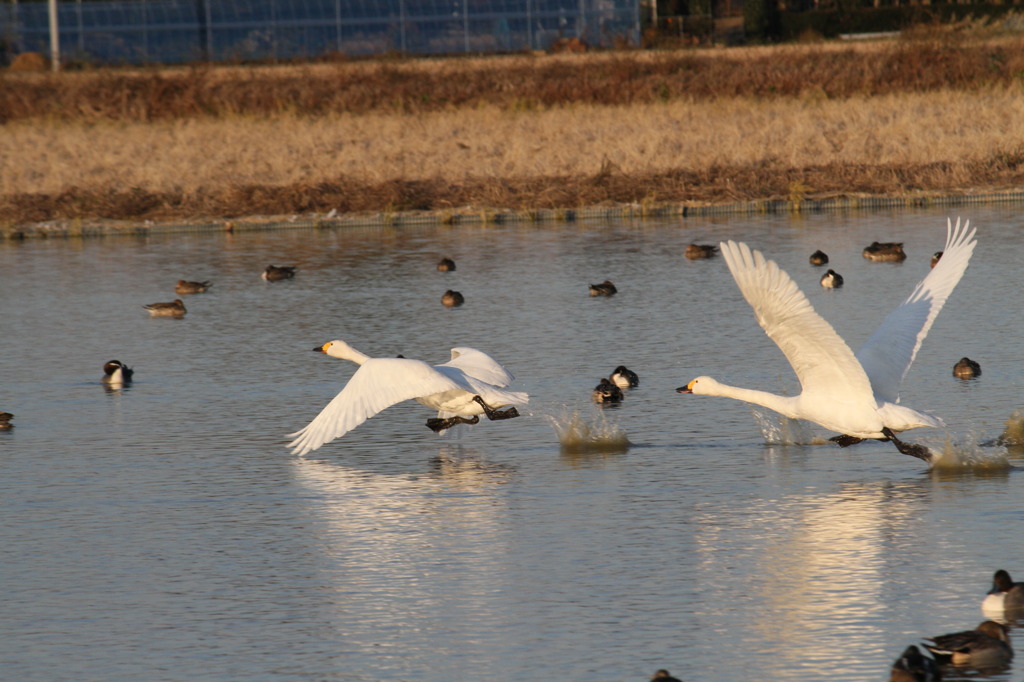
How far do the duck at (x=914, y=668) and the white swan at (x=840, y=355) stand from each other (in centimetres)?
246

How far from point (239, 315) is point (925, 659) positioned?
1203 centimetres

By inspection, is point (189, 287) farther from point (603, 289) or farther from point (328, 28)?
point (328, 28)

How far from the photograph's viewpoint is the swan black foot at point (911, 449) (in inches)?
357

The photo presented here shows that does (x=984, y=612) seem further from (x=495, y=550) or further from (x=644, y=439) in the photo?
(x=644, y=439)

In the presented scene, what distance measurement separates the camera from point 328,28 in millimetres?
51719

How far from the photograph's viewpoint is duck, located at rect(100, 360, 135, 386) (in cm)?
1290

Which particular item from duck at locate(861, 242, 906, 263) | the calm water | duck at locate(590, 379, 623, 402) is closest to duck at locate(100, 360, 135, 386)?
the calm water

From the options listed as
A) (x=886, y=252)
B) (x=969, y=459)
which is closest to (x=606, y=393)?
(x=969, y=459)

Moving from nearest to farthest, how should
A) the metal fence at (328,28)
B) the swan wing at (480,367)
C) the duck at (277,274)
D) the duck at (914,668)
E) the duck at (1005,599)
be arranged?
the duck at (914,668), the duck at (1005,599), the swan wing at (480,367), the duck at (277,274), the metal fence at (328,28)

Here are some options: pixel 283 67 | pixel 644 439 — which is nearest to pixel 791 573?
pixel 644 439

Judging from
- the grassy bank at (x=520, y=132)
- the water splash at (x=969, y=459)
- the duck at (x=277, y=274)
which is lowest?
the water splash at (x=969, y=459)

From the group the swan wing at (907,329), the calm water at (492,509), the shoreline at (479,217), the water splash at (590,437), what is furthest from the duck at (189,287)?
the swan wing at (907,329)

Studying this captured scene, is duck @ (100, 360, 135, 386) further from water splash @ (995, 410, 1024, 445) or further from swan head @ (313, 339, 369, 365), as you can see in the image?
water splash @ (995, 410, 1024, 445)

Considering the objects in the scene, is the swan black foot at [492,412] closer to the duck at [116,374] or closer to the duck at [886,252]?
the duck at [116,374]
